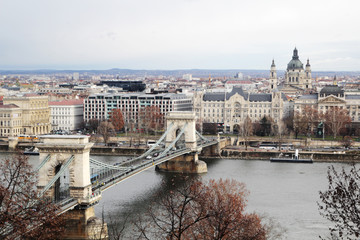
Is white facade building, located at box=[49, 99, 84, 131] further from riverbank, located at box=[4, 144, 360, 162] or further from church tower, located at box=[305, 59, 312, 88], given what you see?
church tower, located at box=[305, 59, 312, 88]

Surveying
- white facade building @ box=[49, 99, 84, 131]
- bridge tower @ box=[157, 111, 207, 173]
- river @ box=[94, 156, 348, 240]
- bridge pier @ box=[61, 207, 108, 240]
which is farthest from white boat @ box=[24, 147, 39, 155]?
bridge pier @ box=[61, 207, 108, 240]

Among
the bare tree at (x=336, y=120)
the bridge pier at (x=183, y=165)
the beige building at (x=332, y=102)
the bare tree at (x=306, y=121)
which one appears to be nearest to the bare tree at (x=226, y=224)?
the bridge pier at (x=183, y=165)

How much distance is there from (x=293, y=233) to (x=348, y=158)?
20097 mm

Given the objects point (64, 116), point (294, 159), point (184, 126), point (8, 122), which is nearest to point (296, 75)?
point (64, 116)

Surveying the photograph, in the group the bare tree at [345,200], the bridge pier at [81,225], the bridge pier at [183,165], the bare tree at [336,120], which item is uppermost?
the bare tree at [345,200]

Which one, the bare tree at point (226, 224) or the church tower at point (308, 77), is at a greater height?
the church tower at point (308, 77)

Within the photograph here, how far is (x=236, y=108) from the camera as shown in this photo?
58.0m

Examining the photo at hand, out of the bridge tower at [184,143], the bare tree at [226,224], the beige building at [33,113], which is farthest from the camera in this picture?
the beige building at [33,113]

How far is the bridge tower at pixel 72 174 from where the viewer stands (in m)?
20.0

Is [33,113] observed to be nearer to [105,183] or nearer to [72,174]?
[105,183]

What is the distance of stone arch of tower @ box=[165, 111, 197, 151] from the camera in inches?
1474

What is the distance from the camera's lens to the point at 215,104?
58.3 metres

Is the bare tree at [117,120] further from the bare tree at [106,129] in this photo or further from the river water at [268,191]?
the river water at [268,191]

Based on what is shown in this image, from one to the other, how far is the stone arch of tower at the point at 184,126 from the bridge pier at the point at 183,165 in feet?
4.27
